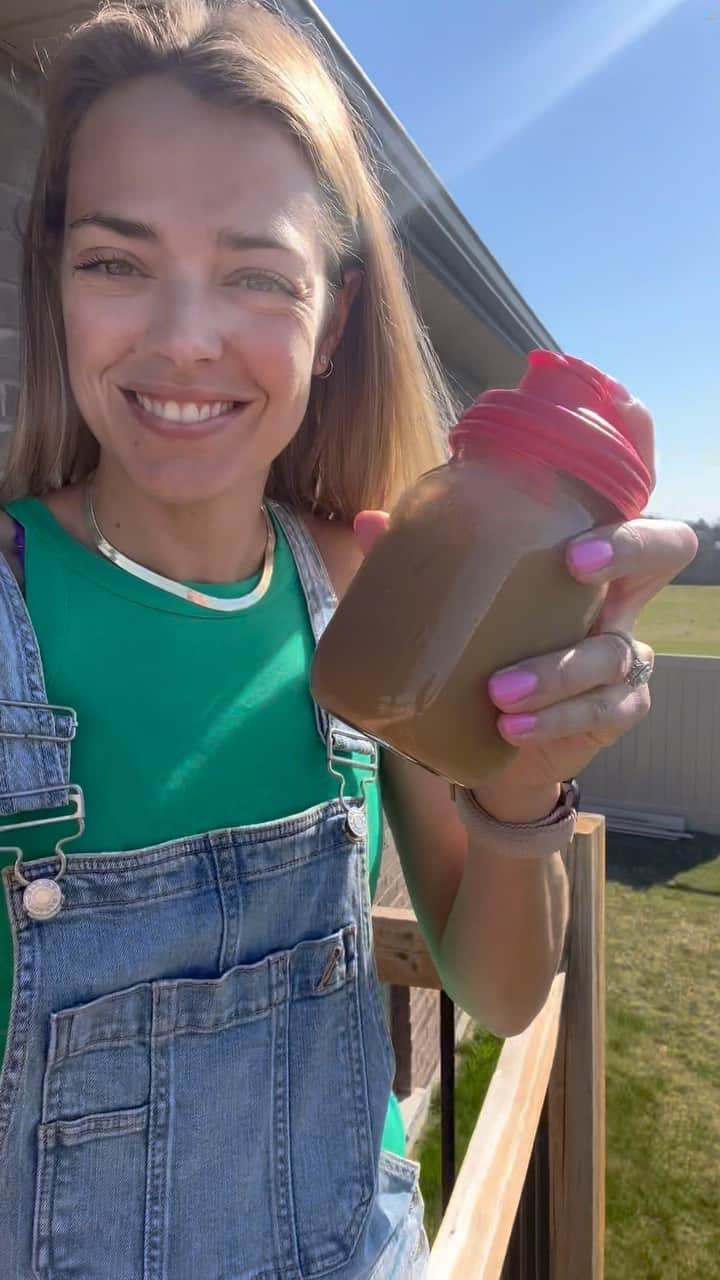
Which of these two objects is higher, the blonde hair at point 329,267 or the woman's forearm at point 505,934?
the blonde hair at point 329,267

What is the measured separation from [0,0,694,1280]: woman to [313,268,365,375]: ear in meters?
0.01

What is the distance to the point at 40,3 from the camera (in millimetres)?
1542

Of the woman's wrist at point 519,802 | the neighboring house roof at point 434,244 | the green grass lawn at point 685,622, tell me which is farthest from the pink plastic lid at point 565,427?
the green grass lawn at point 685,622

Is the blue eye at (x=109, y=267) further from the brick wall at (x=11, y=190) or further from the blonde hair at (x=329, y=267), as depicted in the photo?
the brick wall at (x=11, y=190)

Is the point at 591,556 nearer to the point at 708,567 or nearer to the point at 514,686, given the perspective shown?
the point at 514,686

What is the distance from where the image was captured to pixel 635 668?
2.85 ft

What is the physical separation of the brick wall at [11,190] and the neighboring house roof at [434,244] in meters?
0.06

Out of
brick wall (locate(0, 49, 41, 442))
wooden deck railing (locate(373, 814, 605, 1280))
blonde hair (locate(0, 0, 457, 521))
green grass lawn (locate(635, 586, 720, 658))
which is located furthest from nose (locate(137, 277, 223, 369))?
green grass lawn (locate(635, 586, 720, 658))

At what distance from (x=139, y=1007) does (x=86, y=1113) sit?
107 mm

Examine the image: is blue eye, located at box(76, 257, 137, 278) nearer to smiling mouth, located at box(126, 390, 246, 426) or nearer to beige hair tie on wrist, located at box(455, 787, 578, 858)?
smiling mouth, located at box(126, 390, 246, 426)

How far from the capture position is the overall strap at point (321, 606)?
42.6 inches

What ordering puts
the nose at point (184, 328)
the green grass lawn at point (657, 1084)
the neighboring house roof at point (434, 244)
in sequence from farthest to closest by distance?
the green grass lawn at point (657, 1084) → the neighboring house roof at point (434, 244) → the nose at point (184, 328)

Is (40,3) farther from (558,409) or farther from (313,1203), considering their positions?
(313,1203)

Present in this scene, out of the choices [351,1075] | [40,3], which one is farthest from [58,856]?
[40,3]
